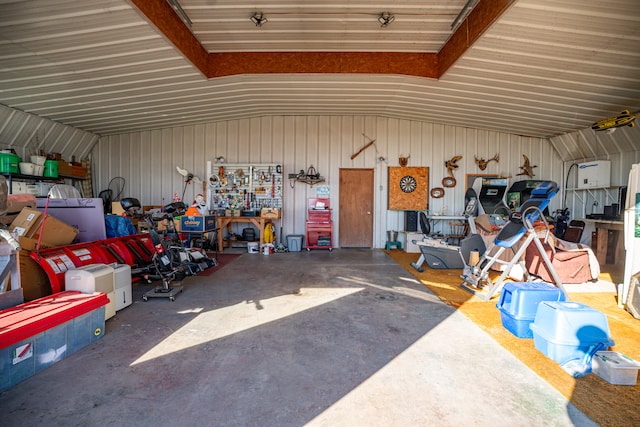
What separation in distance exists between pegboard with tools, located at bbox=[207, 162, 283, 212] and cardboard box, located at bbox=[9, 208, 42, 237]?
446cm

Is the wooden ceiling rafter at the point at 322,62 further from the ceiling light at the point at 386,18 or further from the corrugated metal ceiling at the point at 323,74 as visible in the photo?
the ceiling light at the point at 386,18

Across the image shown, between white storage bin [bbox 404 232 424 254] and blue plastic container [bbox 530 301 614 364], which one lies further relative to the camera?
white storage bin [bbox 404 232 424 254]

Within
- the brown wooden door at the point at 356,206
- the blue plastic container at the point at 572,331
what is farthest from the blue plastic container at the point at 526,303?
the brown wooden door at the point at 356,206

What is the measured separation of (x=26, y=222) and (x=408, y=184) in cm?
740

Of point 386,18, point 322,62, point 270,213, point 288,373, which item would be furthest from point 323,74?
point 288,373

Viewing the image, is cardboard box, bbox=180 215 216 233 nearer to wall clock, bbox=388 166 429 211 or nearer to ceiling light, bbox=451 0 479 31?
wall clock, bbox=388 166 429 211

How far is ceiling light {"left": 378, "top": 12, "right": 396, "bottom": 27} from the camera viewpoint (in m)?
3.93

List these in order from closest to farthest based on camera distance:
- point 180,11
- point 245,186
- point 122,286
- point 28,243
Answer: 1. point 28,243
2. point 122,286
3. point 180,11
4. point 245,186

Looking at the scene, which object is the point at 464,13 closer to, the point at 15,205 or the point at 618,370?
the point at 618,370

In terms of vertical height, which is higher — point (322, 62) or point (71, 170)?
point (322, 62)

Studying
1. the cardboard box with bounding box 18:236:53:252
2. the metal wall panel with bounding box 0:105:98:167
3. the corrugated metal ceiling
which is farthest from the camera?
the metal wall panel with bounding box 0:105:98:167

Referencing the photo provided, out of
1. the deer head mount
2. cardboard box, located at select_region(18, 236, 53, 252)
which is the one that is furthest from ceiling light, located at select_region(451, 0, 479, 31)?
cardboard box, located at select_region(18, 236, 53, 252)

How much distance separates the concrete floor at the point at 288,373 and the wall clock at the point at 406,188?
15.4 feet

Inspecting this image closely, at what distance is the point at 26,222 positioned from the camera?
10.3 feet
